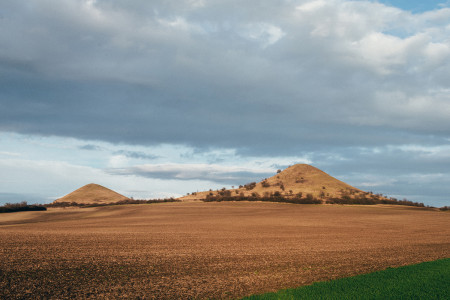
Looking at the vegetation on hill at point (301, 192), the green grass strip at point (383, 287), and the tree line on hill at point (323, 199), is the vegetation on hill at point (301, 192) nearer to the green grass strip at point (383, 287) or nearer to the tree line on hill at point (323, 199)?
the tree line on hill at point (323, 199)

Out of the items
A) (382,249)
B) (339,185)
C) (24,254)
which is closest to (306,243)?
(382,249)

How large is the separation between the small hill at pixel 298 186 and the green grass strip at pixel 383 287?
59181 mm

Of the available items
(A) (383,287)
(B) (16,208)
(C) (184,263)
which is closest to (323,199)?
(B) (16,208)

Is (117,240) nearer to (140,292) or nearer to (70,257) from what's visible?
(70,257)

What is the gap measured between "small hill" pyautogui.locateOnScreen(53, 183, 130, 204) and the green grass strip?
3325 inches

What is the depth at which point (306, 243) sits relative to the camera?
73.8ft

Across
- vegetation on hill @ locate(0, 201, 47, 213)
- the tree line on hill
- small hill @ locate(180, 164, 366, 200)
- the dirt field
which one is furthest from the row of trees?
the dirt field

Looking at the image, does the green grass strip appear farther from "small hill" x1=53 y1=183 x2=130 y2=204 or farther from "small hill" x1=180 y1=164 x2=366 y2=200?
"small hill" x1=53 y1=183 x2=130 y2=204

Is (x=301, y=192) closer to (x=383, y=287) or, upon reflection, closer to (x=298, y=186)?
(x=298, y=186)

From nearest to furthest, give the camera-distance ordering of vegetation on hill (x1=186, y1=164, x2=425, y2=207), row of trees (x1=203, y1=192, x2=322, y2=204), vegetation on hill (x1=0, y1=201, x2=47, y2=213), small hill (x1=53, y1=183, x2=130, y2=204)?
1. vegetation on hill (x1=0, y1=201, x2=47, y2=213)
2. row of trees (x1=203, y1=192, x2=322, y2=204)
3. vegetation on hill (x1=186, y1=164, x2=425, y2=207)
4. small hill (x1=53, y1=183, x2=130, y2=204)

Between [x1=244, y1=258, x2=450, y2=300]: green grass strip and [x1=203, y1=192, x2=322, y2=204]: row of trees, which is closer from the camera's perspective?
[x1=244, y1=258, x2=450, y2=300]: green grass strip

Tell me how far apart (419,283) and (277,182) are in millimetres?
75821

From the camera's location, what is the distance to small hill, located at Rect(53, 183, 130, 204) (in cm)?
8837

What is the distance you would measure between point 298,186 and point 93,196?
53.3 m
